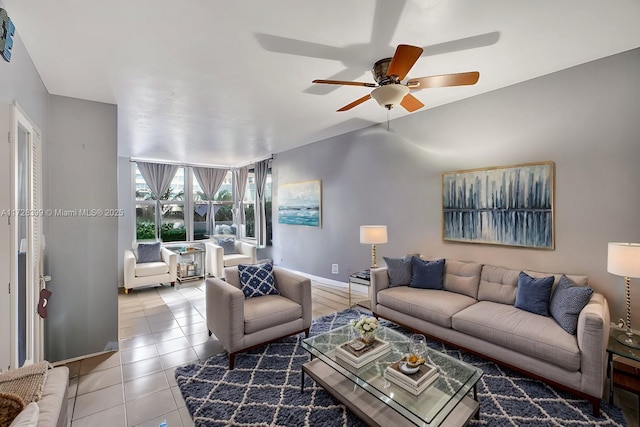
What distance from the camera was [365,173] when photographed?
4621 mm

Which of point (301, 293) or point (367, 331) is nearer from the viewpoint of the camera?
point (367, 331)

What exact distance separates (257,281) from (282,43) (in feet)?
7.62

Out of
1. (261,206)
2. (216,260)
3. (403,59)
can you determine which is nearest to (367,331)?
(403,59)

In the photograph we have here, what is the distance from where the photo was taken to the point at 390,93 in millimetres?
2244

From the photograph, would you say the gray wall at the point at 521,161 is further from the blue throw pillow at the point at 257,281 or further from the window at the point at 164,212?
the window at the point at 164,212

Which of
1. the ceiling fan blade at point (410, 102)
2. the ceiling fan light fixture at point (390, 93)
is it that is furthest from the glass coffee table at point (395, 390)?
the ceiling fan blade at point (410, 102)

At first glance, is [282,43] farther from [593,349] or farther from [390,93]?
[593,349]

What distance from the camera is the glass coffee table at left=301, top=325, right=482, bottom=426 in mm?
1625

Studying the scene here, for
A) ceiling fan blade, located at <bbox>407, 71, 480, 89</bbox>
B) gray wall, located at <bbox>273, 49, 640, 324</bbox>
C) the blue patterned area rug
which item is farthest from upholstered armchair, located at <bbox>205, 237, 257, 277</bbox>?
ceiling fan blade, located at <bbox>407, 71, 480, 89</bbox>

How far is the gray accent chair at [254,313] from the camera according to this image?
8.57ft

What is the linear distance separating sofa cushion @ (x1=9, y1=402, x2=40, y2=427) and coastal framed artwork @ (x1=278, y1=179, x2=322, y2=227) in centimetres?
448

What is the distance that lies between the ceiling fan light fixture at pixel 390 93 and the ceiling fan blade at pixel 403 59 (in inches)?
3.3

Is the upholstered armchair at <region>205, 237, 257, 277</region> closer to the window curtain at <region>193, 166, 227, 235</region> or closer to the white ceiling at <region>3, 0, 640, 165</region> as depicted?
the window curtain at <region>193, 166, 227, 235</region>

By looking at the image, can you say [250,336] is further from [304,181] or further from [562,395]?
[304,181]
